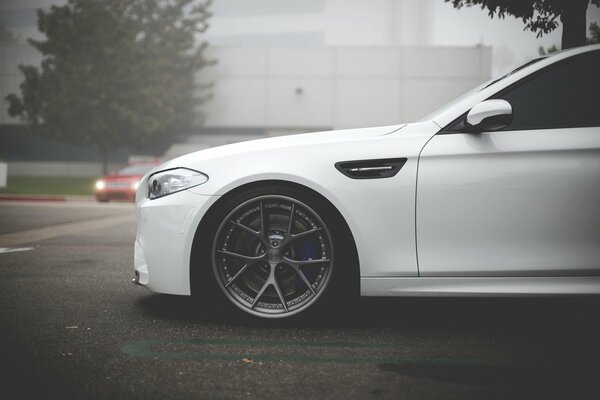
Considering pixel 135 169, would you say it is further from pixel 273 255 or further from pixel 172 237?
pixel 273 255

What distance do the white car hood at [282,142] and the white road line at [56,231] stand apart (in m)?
4.65

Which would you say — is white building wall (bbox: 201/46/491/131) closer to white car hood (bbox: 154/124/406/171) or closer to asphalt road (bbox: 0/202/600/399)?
asphalt road (bbox: 0/202/600/399)

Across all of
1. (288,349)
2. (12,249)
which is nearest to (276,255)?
(288,349)

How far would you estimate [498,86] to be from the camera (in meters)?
3.40

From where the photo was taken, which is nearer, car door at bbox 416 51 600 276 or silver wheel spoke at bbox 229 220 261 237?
→ car door at bbox 416 51 600 276

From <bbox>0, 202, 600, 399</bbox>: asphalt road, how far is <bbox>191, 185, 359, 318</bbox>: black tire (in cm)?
16

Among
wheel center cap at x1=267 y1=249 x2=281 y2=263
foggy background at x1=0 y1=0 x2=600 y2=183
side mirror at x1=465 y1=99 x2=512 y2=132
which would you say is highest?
foggy background at x1=0 y1=0 x2=600 y2=183

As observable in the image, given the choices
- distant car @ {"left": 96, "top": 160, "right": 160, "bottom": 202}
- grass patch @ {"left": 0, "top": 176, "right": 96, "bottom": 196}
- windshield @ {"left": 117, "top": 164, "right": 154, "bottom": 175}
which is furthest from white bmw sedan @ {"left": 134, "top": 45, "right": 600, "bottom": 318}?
grass patch @ {"left": 0, "top": 176, "right": 96, "bottom": 196}

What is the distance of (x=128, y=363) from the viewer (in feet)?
9.14

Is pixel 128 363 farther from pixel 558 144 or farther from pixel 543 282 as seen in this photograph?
pixel 558 144

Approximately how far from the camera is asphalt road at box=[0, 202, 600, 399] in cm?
247

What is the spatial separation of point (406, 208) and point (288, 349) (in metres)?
1.01

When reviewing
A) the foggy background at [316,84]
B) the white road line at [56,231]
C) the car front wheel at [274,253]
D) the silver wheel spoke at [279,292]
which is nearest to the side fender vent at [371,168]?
the car front wheel at [274,253]

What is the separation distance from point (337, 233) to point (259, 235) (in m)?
0.46
